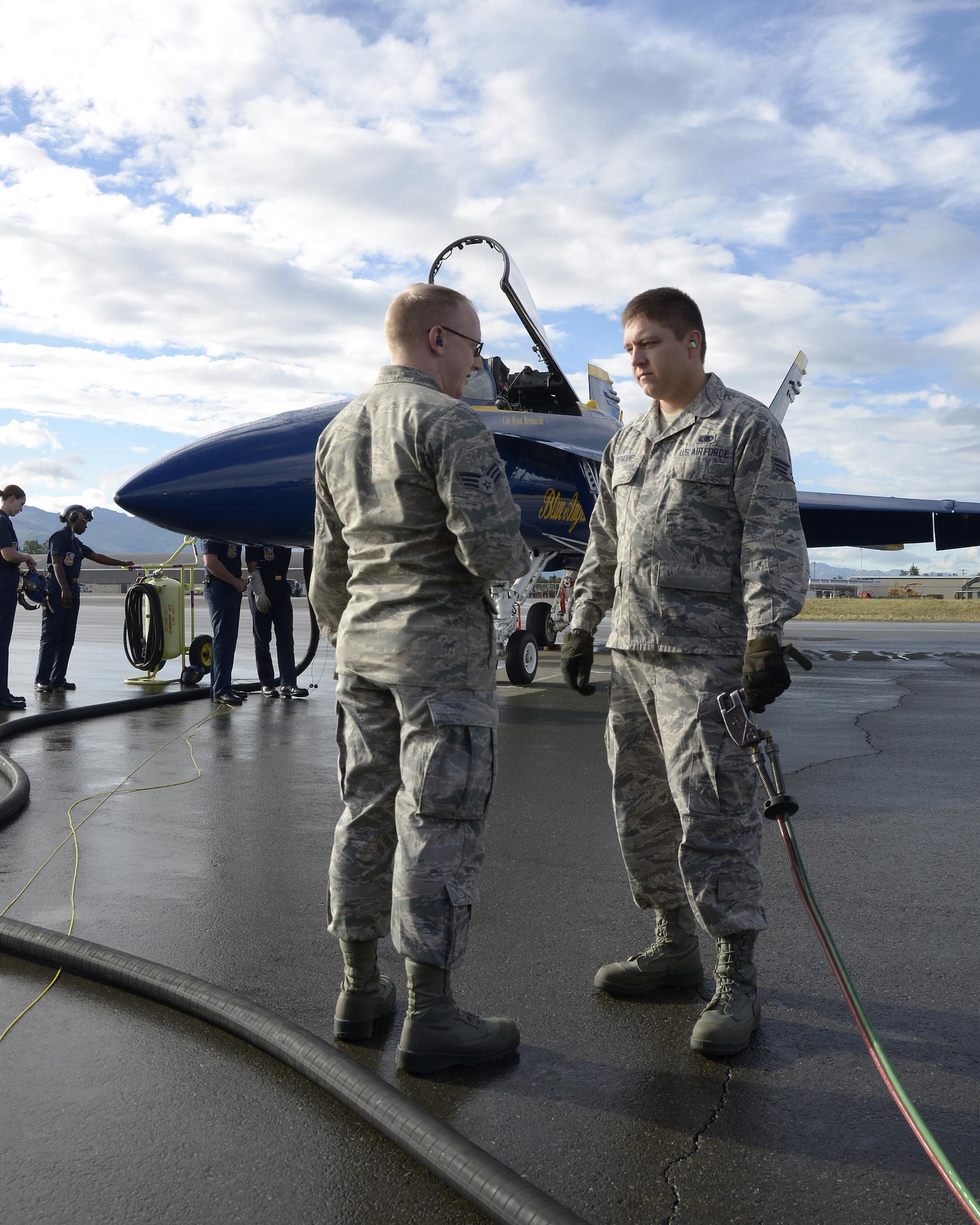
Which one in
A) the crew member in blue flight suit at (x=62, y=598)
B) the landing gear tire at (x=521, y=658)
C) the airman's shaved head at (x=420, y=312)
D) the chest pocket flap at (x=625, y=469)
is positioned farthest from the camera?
the landing gear tire at (x=521, y=658)

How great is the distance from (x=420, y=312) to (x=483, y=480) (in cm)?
55

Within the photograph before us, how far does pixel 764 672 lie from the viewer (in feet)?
8.52

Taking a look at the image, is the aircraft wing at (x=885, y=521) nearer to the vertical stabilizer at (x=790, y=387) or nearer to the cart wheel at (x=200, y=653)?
the vertical stabilizer at (x=790, y=387)

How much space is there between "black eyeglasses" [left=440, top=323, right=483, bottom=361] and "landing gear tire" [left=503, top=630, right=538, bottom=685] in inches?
314

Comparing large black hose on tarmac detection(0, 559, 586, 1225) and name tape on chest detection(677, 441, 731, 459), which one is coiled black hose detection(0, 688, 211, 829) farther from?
name tape on chest detection(677, 441, 731, 459)

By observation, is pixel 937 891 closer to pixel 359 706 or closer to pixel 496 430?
pixel 359 706

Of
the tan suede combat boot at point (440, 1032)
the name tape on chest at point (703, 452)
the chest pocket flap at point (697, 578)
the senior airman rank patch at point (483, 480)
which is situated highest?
the name tape on chest at point (703, 452)

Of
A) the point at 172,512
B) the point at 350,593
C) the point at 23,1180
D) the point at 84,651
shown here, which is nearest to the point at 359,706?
the point at 350,593

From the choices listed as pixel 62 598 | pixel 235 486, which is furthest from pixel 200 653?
pixel 235 486

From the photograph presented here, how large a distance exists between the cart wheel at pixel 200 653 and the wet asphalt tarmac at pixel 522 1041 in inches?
233

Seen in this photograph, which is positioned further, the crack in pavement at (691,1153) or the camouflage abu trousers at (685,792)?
the camouflage abu trousers at (685,792)

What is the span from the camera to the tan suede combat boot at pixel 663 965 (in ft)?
9.41

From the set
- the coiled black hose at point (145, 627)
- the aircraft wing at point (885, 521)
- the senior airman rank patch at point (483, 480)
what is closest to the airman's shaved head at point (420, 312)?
the senior airman rank patch at point (483, 480)

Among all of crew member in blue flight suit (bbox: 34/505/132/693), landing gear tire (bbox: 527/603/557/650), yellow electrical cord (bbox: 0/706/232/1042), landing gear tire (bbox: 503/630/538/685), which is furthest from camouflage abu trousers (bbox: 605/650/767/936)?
landing gear tire (bbox: 527/603/557/650)
